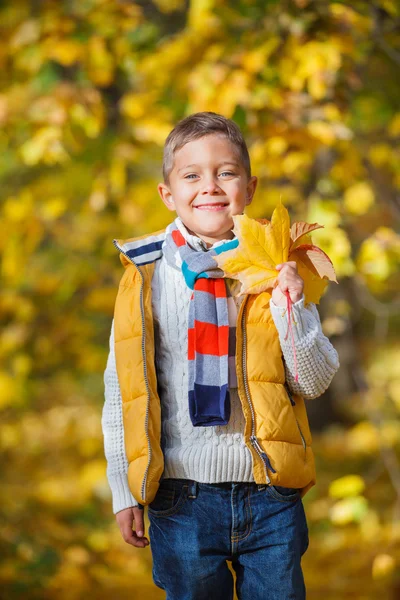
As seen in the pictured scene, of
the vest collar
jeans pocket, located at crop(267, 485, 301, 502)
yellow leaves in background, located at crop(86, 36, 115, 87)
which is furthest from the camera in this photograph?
yellow leaves in background, located at crop(86, 36, 115, 87)

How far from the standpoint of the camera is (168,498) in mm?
2068

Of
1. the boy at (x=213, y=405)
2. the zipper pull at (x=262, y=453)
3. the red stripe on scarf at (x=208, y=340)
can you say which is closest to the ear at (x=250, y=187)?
the boy at (x=213, y=405)

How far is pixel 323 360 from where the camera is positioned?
2.02 m

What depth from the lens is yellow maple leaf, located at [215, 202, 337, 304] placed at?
1.97 metres

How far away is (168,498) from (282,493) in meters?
0.30

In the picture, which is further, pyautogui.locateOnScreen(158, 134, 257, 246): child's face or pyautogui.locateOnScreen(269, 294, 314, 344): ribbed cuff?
pyautogui.locateOnScreen(158, 134, 257, 246): child's face

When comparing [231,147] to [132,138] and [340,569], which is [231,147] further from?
[340,569]

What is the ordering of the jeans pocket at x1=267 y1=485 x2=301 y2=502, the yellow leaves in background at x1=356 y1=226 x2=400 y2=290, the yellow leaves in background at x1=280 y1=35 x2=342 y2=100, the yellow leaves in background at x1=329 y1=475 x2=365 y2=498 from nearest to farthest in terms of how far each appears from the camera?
the jeans pocket at x1=267 y1=485 x2=301 y2=502
the yellow leaves in background at x1=280 y1=35 x2=342 y2=100
the yellow leaves in background at x1=356 y1=226 x2=400 y2=290
the yellow leaves in background at x1=329 y1=475 x2=365 y2=498

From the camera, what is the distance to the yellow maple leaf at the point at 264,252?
1973 mm

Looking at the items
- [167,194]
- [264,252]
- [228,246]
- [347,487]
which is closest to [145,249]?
[167,194]

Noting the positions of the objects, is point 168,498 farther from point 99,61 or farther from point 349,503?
point 99,61

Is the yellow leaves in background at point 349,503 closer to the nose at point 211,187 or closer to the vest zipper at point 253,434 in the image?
the vest zipper at point 253,434

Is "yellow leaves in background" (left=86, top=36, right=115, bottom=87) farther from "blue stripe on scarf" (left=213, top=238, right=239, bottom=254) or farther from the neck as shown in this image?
"blue stripe on scarf" (left=213, top=238, right=239, bottom=254)

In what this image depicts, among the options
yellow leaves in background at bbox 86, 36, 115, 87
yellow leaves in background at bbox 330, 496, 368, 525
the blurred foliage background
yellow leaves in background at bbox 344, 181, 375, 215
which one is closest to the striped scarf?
the blurred foliage background
